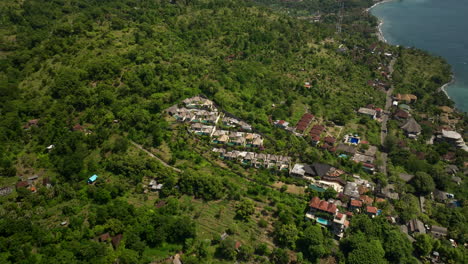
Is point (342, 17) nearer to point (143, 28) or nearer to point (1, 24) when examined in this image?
point (143, 28)

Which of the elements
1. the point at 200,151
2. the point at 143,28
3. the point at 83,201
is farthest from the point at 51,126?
the point at 143,28

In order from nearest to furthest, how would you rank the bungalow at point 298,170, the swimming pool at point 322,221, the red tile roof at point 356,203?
the swimming pool at point 322,221
the red tile roof at point 356,203
the bungalow at point 298,170

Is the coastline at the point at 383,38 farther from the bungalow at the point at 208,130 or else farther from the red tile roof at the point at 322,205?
the bungalow at the point at 208,130

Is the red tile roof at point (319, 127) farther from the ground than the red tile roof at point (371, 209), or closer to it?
farther from the ground

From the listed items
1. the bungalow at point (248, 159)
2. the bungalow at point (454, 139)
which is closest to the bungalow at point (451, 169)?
the bungalow at point (454, 139)

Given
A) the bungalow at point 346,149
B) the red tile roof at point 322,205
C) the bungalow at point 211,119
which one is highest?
the bungalow at point 211,119

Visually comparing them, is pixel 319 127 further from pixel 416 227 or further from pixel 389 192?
pixel 416 227

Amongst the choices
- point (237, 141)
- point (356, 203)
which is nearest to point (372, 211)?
point (356, 203)

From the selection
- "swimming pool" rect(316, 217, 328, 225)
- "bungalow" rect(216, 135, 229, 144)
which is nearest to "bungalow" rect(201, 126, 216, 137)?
"bungalow" rect(216, 135, 229, 144)
